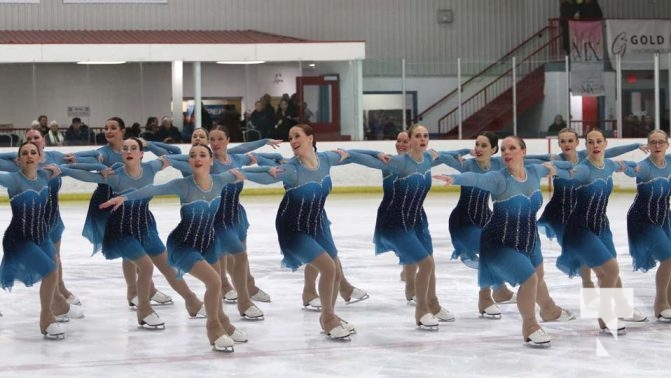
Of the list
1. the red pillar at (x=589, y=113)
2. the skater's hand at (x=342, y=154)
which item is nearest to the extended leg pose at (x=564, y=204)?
the skater's hand at (x=342, y=154)

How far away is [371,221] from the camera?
18.5 meters

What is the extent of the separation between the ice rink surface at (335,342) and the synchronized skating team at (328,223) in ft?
0.61

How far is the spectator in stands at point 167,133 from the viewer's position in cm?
2488

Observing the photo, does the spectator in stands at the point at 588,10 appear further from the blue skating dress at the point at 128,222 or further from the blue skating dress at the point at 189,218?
the blue skating dress at the point at 189,218

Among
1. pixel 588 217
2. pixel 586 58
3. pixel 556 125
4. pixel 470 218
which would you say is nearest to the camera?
pixel 588 217

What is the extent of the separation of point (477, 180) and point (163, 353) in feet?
7.90

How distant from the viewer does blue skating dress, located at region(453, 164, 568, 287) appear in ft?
29.9

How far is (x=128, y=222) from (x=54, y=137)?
14.8 m

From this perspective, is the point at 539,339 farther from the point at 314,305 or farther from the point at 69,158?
the point at 69,158

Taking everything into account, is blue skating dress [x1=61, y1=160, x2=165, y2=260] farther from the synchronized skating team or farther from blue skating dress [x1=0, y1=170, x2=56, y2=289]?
blue skating dress [x1=0, y1=170, x2=56, y2=289]

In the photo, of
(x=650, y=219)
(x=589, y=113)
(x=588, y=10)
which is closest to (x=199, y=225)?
(x=650, y=219)

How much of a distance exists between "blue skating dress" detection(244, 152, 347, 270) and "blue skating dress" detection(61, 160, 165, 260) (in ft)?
3.42

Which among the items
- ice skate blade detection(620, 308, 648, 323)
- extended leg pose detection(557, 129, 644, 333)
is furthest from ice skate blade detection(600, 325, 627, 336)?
ice skate blade detection(620, 308, 648, 323)

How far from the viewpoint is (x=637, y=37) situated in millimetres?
29422
